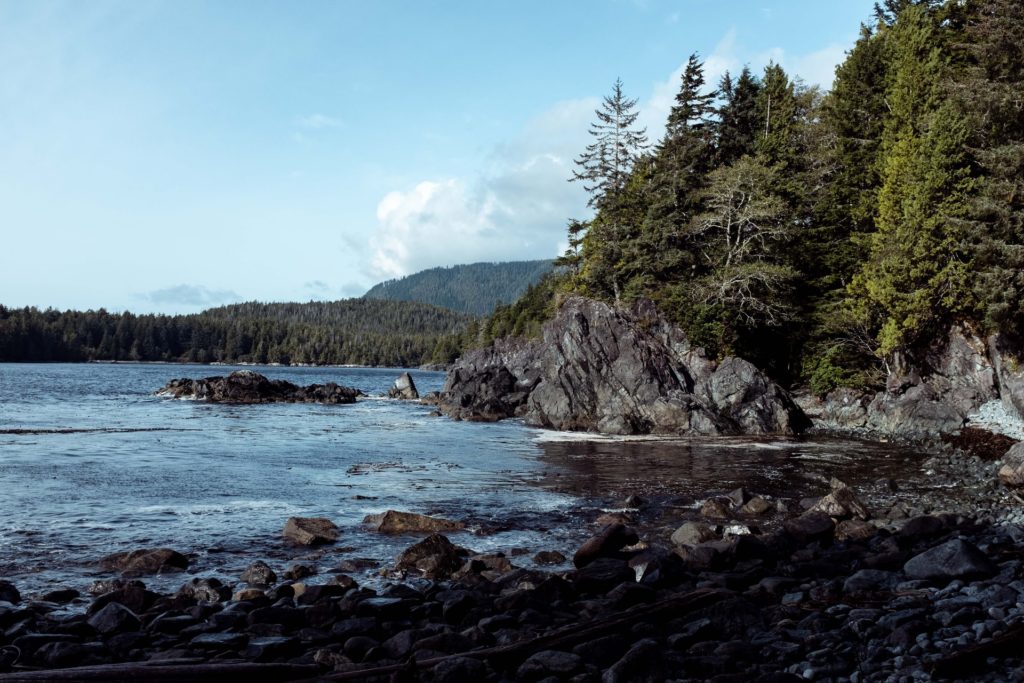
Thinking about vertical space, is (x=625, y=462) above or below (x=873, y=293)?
below

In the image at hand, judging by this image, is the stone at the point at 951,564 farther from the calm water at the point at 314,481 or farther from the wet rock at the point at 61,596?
the wet rock at the point at 61,596

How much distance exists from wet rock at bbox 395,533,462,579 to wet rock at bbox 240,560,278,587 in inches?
93.6

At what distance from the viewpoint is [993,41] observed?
109ft

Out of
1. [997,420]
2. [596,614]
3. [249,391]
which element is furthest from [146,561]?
[249,391]

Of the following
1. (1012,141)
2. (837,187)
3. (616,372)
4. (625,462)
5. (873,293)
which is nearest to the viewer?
(625,462)

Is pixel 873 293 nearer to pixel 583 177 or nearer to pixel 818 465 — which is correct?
pixel 818 465

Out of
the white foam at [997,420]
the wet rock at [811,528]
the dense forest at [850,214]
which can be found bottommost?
the wet rock at [811,528]

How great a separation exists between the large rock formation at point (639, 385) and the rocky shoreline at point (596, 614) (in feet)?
80.1

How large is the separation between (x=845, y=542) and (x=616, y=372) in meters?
30.3

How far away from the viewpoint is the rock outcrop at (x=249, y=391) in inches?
2904

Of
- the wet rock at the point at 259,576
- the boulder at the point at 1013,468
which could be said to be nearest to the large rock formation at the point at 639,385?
the boulder at the point at 1013,468

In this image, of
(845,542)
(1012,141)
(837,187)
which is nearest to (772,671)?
(845,542)

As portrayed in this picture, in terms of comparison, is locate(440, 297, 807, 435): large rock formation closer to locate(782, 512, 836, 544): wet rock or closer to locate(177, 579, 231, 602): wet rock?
locate(782, 512, 836, 544): wet rock

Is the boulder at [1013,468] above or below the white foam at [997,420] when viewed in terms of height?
below
